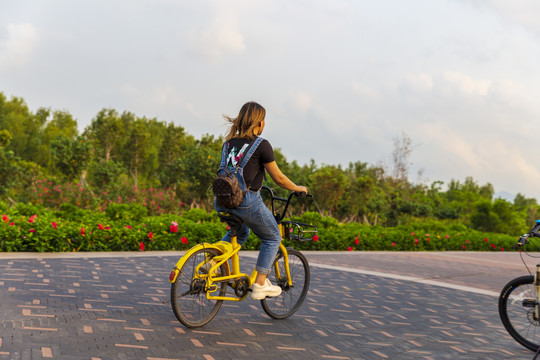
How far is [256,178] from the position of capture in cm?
472

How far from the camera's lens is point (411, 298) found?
7273mm

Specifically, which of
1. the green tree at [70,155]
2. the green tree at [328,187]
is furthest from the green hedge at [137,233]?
the green tree at [70,155]

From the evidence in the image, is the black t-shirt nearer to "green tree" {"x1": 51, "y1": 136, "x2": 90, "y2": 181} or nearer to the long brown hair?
the long brown hair

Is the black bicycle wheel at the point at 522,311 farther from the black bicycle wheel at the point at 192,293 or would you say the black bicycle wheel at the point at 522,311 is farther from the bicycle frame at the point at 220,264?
the black bicycle wheel at the point at 192,293

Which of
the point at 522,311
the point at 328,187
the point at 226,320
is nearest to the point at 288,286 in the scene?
the point at 226,320

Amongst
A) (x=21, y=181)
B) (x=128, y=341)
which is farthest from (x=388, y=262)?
(x=21, y=181)

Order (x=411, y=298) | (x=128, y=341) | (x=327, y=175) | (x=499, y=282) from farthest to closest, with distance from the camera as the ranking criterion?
(x=327, y=175), (x=499, y=282), (x=411, y=298), (x=128, y=341)

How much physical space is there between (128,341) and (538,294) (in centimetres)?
358

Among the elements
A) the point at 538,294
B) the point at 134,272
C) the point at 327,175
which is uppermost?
the point at 327,175

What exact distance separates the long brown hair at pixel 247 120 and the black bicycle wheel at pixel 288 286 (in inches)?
54.5

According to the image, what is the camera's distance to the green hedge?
29.9 ft

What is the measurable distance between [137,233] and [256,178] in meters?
6.30

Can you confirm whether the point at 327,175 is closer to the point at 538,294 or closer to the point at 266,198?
the point at 266,198

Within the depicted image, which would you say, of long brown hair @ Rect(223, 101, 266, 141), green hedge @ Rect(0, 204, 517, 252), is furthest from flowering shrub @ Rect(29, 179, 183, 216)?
long brown hair @ Rect(223, 101, 266, 141)
